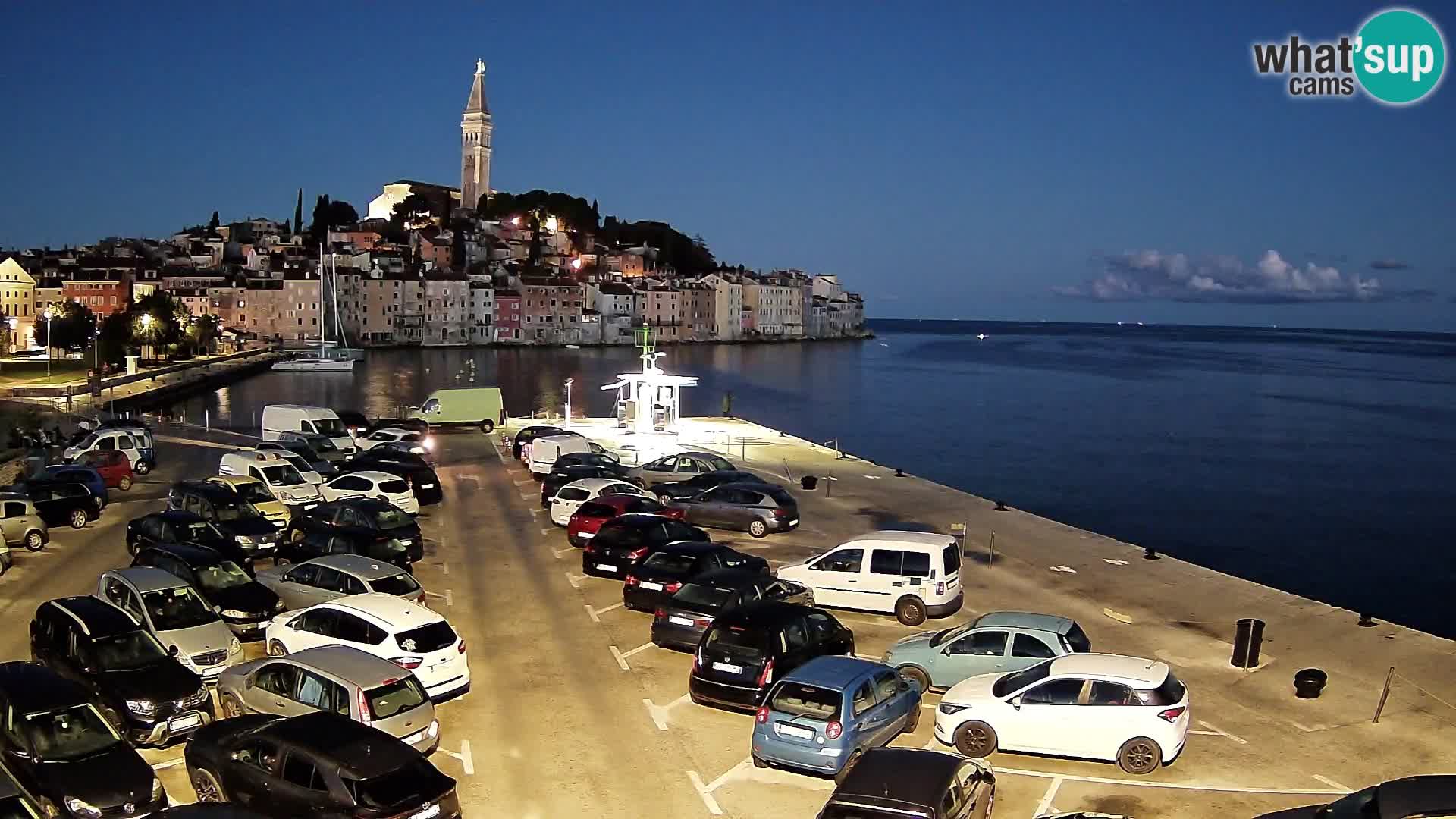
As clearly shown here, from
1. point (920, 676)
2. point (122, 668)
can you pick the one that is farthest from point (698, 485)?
point (122, 668)

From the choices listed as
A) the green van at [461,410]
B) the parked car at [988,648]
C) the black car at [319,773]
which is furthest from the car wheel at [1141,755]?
the green van at [461,410]

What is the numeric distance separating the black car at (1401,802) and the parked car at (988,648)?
15.7 ft

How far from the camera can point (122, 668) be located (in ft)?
39.7

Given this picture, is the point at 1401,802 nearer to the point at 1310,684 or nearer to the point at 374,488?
the point at 1310,684

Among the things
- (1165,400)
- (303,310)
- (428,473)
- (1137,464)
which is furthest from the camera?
(303,310)

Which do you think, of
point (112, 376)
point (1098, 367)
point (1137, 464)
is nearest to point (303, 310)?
point (112, 376)

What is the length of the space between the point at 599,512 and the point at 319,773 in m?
12.8

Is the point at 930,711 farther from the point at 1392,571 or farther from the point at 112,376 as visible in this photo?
the point at 112,376

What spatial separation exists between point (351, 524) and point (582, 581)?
14.6ft

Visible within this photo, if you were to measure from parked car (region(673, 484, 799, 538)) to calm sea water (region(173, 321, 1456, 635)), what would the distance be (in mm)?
19106

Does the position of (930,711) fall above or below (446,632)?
below

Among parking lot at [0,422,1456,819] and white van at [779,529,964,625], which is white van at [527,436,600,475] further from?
white van at [779,529,964,625]

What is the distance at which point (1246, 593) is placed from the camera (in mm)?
19797

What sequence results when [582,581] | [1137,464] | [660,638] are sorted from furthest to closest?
[1137,464], [582,581], [660,638]
